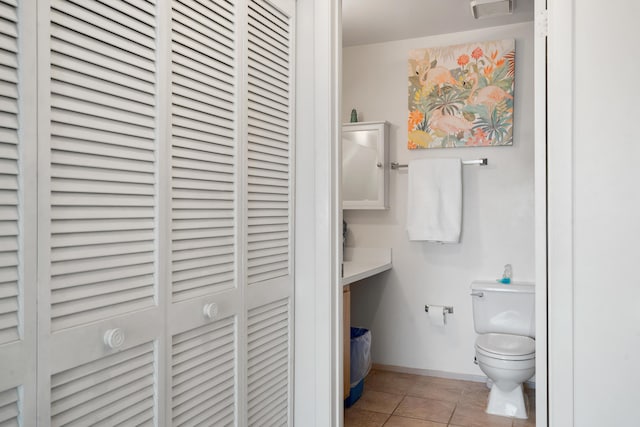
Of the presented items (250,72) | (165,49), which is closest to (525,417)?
(250,72)

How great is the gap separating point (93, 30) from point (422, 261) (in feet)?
9.31

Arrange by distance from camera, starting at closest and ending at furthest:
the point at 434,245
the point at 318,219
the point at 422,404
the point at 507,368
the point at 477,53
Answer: the point at 318,219 → the point at 507,368 → the point at 422,404 → the point at 477,53 → the point at 434,245

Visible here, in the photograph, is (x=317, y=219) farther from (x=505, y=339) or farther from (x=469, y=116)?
(x=469, y=116)

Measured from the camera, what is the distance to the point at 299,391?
2.00 metres

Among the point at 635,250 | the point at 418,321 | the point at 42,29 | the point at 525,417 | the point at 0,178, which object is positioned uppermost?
the point at 42,29

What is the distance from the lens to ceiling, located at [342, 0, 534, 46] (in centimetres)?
294

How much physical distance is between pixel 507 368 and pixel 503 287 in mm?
576

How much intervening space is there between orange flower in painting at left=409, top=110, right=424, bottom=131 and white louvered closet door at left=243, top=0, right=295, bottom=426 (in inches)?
67.9

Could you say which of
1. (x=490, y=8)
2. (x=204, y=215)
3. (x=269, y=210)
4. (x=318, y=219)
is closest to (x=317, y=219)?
(x=318, y=219)

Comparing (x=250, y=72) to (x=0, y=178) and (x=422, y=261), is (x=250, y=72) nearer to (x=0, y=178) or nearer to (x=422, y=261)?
(x=0, y=178)

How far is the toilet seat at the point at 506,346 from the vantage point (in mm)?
2752

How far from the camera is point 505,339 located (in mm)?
3023

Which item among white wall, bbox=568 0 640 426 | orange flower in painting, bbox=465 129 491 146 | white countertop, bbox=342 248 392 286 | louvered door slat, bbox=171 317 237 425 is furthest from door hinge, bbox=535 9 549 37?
white countertop, bbox=342 248 392 286

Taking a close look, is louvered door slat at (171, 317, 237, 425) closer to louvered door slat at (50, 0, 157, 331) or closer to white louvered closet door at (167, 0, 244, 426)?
white louvered closet door at (167, 0, 244, 426)
